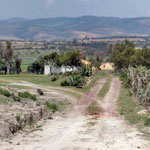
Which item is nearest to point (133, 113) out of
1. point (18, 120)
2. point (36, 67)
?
point (18, 120)

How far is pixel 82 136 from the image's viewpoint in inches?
905

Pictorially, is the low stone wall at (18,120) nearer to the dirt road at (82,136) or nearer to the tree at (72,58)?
the dirt road at (82,136)

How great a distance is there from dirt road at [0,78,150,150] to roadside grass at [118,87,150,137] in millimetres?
711

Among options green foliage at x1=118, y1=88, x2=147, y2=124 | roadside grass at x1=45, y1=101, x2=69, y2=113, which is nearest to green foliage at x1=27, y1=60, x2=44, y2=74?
green foliage at x1=118, y1=88, x2=147, y2=124

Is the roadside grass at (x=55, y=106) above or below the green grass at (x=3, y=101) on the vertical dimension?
below

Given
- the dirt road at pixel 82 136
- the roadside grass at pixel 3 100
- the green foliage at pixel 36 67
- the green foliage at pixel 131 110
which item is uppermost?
the roadside grass at pixel 3 100

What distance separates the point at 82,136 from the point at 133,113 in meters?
12.2

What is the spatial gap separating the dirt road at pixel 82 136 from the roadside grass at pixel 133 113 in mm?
711

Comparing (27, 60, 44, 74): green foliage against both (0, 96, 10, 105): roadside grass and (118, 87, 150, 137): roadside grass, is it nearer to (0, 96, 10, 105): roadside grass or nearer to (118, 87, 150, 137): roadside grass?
(118, 87, 150, 137): roadside grass

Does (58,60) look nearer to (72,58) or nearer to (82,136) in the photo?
(72,58)

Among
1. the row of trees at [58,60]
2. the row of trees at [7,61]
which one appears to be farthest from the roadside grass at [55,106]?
the row of trees at [7,61]

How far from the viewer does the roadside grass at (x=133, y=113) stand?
90.7ft

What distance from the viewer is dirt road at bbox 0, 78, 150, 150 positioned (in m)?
20.0

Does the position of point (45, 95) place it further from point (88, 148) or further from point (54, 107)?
point (88, 148)
